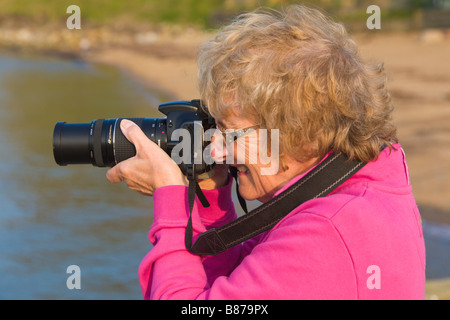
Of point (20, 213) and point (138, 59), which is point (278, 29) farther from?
point (138, 59)

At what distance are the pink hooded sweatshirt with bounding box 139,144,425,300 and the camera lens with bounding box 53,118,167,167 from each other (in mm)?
331

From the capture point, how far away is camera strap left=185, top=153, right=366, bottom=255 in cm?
122

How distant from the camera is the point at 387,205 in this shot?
1176mm

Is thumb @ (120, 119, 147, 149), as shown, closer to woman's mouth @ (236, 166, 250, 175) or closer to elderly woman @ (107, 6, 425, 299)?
elderly woman @ (107, 6, 425, 299)

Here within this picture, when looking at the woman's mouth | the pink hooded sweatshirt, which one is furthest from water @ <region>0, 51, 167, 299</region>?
the pink hooded sweatshirt

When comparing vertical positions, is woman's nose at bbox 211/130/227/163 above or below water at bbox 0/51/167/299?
below

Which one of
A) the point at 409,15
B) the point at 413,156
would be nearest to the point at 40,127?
the point at 413,156

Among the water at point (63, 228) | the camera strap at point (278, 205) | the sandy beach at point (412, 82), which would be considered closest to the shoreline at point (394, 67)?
the sandy beach at point (412, 82)

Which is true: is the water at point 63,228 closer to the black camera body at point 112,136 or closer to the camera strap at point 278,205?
the black camera body at point 112,136

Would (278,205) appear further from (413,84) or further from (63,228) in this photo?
(413,84)

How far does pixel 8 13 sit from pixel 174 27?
36.4 feet

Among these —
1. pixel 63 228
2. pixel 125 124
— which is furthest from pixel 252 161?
pixel 63 228
